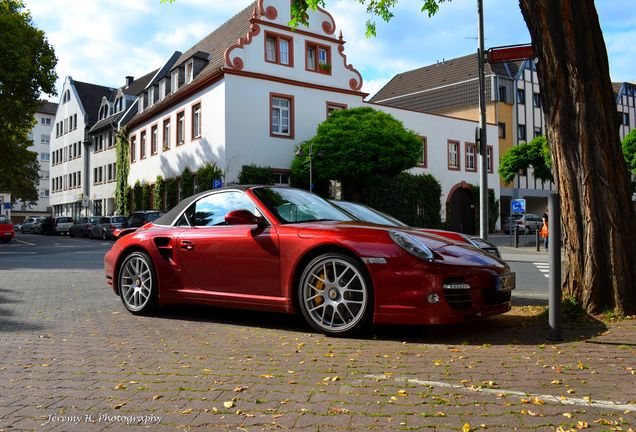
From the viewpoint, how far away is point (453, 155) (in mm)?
39125

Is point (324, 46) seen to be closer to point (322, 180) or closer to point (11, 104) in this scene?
point (322, 180)

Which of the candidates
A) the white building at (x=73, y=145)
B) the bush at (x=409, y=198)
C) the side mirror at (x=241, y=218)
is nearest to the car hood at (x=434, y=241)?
the side mirror at (x=241, y=218)

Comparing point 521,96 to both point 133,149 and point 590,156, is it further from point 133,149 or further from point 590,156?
point 590,156

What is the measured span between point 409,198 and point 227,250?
29.7m

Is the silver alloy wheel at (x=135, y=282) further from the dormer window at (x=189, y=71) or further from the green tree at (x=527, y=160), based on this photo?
the green tree at (x=527, y=160)

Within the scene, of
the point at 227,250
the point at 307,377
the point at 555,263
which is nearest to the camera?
the point at 307,377

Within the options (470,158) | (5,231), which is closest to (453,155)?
(470,158)

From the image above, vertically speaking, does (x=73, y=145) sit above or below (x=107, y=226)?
above

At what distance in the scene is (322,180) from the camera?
2969 centimetres

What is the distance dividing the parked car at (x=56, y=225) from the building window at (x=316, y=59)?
24001 millimetres

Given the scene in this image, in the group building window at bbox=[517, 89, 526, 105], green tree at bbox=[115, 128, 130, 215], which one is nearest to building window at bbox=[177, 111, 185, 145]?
green tree at bbox=[115, 128, 130, 215]

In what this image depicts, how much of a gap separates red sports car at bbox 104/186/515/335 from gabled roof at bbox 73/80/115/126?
51684mm

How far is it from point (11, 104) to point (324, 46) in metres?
17.6

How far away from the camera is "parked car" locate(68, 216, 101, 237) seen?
3612 cm
